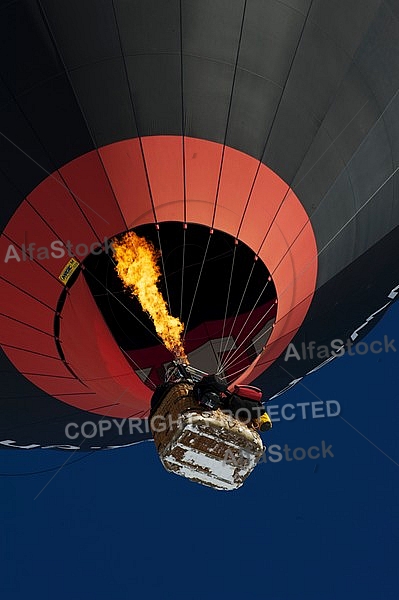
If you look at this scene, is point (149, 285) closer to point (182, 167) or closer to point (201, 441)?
point (182, 167)

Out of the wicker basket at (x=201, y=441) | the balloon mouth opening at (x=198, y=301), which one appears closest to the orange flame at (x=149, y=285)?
the balloon mouth opening at (x=198, y=301)

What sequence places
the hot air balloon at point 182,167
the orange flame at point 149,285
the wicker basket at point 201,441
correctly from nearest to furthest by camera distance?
the wicker basket at point 201,441 < the hot air balloon at point 182,167 < the orange flame at point 149,285

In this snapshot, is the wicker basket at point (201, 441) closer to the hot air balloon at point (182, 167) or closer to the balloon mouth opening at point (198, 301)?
the balloon mouth opening at point (198, 301)

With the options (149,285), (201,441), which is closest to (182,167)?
(149,285)

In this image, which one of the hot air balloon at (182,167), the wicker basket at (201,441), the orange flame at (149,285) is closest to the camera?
the wicker basket at (201,441)

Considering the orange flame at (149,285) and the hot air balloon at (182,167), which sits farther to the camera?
the orange flame at (149,285)

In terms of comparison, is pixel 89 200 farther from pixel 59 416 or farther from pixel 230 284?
pixel 59 416

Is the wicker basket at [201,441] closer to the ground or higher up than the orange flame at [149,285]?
closer to the ground
